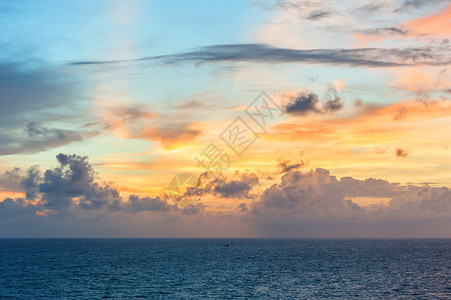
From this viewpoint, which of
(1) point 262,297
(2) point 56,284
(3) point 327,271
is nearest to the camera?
(1) point 262,297

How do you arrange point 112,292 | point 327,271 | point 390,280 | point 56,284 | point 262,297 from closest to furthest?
1. point 262,297
2. point 112,292
3. point 56,284
4. point 390,280
5. point 327,271

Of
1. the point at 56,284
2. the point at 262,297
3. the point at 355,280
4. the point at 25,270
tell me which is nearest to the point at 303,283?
the point at 355,280

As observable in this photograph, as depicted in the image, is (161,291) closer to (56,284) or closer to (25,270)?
(56,284)

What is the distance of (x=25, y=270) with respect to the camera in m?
158

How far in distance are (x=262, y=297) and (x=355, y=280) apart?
4346cm

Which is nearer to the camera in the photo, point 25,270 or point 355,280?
point 355,280

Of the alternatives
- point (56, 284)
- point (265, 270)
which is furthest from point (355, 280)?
point (56, 284)

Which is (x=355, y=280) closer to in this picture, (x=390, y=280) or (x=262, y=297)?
(x=390, y=280)

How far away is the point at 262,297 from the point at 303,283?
27866 millimetres

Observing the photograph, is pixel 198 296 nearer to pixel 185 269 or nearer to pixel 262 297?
pixel 262 297

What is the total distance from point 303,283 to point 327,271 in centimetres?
3542

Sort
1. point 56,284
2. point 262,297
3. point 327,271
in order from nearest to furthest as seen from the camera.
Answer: point 262,297 < point 56,284 < point 327,271

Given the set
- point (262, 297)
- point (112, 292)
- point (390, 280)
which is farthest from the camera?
point (390, 280)

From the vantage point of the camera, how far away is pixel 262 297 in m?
99.4
